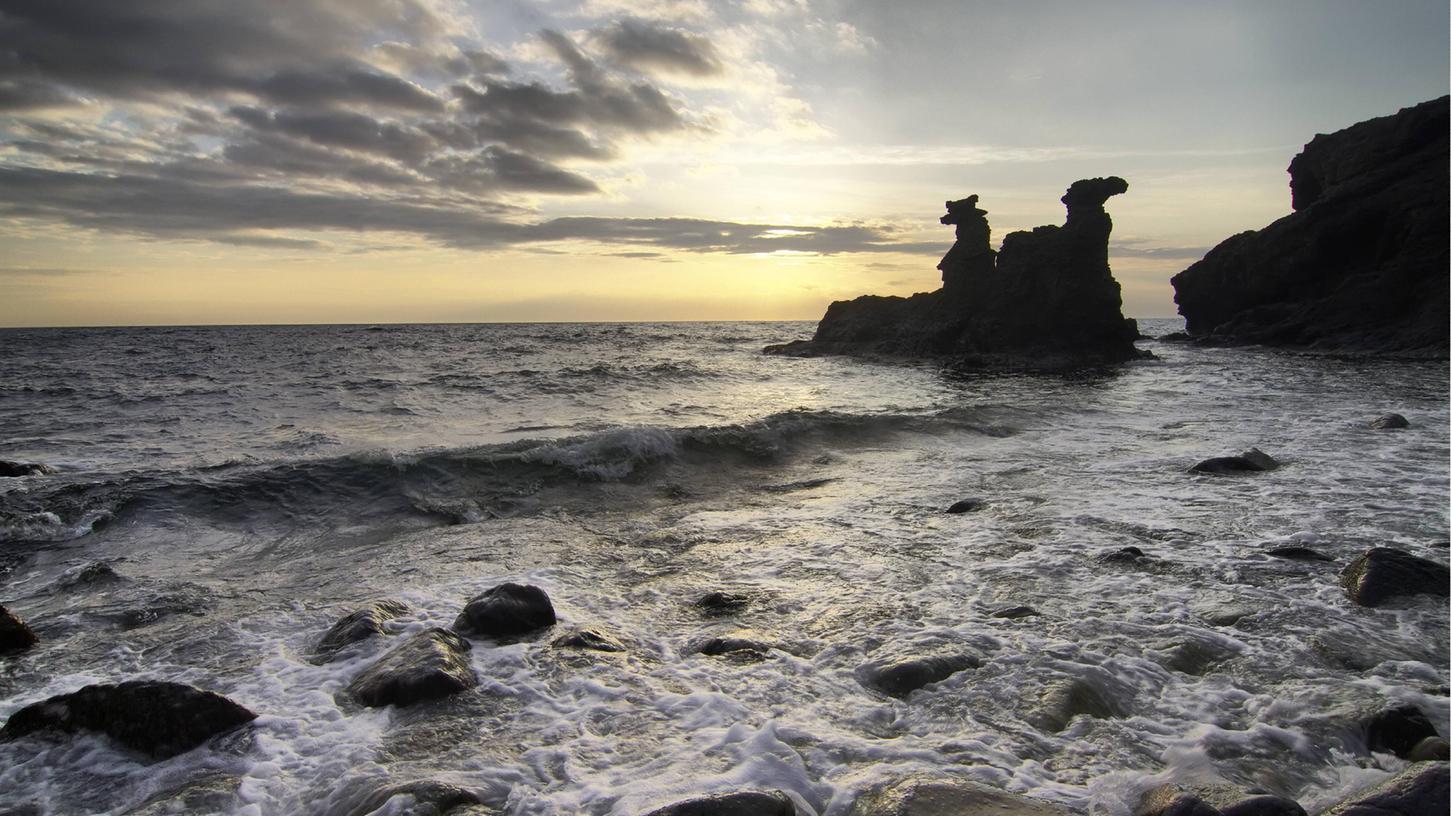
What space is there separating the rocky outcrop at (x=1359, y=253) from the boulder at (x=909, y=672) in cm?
3954

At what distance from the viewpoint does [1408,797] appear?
3.07 meters

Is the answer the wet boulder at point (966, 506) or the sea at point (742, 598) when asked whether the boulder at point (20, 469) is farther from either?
the wet boulder at point (966, 506)

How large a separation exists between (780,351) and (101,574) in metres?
49.0

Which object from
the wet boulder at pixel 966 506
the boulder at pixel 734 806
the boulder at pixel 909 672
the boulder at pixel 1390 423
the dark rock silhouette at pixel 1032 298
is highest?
the dark rock silhouette at pixel 1032 298

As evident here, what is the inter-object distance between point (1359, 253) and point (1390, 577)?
158 feet

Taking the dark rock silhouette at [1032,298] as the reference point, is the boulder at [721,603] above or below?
below

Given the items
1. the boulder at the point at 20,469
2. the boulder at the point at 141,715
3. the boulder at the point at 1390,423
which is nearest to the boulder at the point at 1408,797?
the boulder at the point at 141,715

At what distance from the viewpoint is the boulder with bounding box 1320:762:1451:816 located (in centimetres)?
302

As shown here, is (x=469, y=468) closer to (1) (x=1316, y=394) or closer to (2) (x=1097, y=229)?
(1) (x=1316, y=394)

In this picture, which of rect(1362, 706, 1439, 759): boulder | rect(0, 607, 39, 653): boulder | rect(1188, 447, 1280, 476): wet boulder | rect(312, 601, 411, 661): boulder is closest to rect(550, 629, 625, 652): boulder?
rect(312, 601, 411, 661): boulder

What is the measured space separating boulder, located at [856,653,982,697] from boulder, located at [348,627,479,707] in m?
2.60

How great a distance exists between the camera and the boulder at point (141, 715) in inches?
163

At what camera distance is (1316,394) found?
20500 millimetres

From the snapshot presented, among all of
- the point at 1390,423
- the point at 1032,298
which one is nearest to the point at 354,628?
the point at 1390,423
